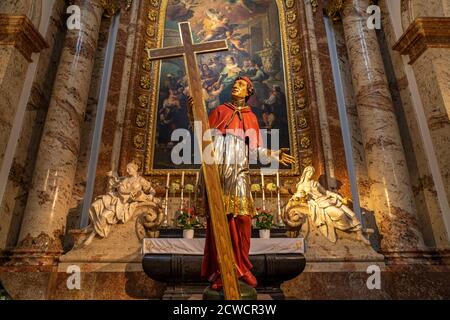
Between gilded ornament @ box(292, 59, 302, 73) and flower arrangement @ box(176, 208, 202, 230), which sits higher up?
gilded ornament @ box(292, 59, 302, 73)

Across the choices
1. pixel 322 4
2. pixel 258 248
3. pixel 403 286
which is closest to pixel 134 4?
pixel 322 4

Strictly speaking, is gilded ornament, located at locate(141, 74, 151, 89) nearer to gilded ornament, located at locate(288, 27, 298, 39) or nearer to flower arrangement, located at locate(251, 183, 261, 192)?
flower arrangement, located at locate(251, 183, 261, 192)

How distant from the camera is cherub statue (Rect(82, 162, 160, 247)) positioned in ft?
15.1

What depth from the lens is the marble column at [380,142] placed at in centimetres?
473

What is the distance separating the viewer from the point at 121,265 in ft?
14.4

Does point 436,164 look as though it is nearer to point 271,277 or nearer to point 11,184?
point 271,277

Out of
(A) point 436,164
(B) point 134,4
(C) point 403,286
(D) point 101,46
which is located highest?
(B) point 134,4

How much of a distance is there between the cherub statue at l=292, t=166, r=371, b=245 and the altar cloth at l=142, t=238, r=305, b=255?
35.9 inches

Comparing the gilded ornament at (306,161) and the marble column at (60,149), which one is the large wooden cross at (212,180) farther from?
the gilded ornament at (306,161)

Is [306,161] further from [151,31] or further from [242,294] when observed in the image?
[151,31]

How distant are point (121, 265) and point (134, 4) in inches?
214

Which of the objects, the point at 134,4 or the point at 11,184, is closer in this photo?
the point at 11,184

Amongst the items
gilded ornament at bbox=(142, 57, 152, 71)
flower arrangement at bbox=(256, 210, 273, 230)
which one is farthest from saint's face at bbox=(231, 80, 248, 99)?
gilded ornament at bbox=(142, 57, 152, 71)

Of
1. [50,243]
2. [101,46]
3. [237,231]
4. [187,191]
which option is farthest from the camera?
[101,46]
